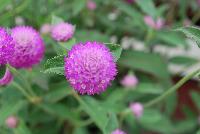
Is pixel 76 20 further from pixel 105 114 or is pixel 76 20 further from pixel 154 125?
pixel 105 114

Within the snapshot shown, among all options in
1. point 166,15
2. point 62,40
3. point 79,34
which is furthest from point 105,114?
point 166,15

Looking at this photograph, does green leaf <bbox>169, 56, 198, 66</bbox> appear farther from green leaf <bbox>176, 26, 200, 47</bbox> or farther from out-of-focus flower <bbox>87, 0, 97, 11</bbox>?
green leaf <bbox>176, 26, 200, 47</bbox>

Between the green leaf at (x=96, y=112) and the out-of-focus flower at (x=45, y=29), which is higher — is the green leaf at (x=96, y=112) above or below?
below

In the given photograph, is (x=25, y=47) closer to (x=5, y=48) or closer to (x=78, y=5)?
(x=5, y=48)

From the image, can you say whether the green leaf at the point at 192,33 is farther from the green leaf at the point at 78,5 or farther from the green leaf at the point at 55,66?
the green leaf at the point at 78,5

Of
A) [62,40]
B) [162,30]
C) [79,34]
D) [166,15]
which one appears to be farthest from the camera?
[166,15]

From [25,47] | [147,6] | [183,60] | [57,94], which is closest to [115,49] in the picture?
[25,47]

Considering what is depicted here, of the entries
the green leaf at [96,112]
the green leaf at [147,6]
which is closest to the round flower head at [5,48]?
the green leaf at [96,112]
